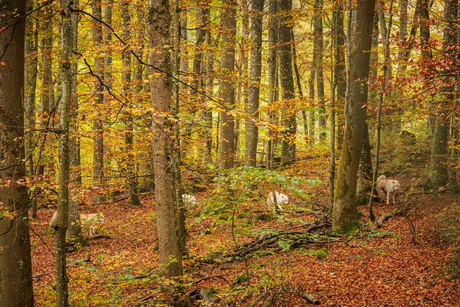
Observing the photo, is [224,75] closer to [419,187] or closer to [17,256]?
[17,256]

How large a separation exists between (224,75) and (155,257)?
221 inches

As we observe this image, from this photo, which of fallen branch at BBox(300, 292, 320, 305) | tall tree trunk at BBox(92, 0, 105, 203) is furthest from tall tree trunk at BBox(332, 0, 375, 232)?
tall tree trunk at BBox(92, 0, 105, 203)

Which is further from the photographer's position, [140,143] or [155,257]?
[140,143]

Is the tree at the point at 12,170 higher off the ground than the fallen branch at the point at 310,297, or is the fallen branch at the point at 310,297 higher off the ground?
the tree at the point at 12,170

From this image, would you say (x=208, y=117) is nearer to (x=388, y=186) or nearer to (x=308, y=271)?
(x=388, y=186)

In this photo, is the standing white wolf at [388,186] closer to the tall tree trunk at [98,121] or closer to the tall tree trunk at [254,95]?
the tall tree trunk at [254,95]

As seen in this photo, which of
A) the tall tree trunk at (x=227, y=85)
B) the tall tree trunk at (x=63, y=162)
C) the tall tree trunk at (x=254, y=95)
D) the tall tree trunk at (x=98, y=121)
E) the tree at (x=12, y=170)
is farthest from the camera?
the tall tree trunk at (x=254, y=95)

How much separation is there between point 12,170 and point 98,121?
4376mm

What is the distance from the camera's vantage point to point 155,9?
5.30 meters

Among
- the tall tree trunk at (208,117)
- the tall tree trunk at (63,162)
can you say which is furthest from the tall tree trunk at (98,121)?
the tall tree trunk at (208,117)

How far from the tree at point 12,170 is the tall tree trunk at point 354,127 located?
7073mm

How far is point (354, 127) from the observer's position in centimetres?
834

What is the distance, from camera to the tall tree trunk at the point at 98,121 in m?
7.38

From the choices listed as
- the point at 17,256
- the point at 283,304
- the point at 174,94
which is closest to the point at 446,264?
the point at 283,304
